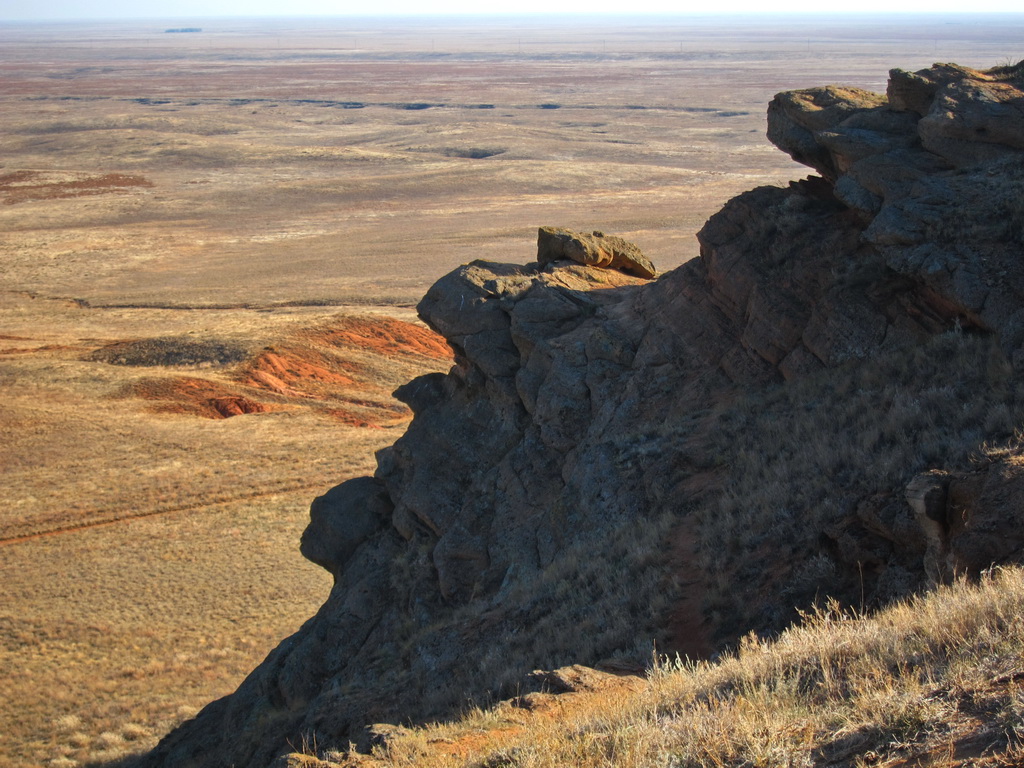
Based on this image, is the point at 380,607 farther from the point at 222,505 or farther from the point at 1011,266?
the point at 222,505

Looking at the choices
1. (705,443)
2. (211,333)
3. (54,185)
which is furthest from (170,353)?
(54,185)

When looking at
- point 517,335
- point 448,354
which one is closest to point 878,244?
point 517,335

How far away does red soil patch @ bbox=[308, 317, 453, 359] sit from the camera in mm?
38312

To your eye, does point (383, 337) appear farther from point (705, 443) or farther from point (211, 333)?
point (705, 443)

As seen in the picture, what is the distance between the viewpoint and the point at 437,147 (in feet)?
318

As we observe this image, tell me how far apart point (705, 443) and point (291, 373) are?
86.9 feet

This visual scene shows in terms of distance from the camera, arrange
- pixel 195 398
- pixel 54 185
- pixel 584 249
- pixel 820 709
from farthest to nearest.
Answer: pixel 54 185 < pixel 195 398 < pixel 584 249 < pixel 820 709

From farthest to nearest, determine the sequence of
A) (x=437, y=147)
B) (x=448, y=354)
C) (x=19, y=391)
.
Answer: (x=437, y=147)
(x=448, y=354)
(x=19, y=391)

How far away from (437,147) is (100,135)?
39442 millimetres

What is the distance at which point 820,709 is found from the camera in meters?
5.24

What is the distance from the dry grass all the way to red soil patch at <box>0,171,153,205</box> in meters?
76.5

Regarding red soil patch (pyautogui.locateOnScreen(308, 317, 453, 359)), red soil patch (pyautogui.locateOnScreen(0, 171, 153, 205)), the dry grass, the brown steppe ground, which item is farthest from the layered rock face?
red soil patch (pyautogui.locateOnScreen(0, 171, 153, 205))

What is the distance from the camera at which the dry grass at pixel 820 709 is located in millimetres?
4715

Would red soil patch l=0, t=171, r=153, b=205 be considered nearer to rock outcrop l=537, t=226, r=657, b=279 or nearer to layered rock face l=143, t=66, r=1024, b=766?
rock outcrop l=537, t=226, r=657, b=279
